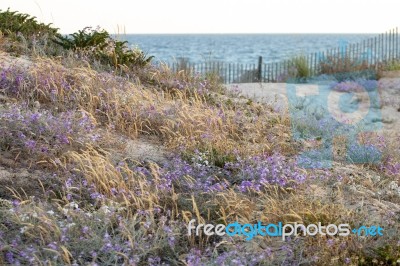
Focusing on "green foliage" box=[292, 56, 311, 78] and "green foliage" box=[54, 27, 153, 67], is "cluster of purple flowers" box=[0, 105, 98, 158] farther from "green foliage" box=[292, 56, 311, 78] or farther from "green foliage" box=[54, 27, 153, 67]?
"green foliage" box=[292, 56, 311, 78]

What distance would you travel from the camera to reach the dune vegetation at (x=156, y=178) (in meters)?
4.54

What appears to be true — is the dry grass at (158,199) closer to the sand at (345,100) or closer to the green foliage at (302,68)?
the sand at (345,100)

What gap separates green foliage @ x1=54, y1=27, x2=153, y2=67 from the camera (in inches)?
395

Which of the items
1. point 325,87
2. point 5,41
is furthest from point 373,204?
point 325,87

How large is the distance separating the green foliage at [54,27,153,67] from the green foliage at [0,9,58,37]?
69 centimetres

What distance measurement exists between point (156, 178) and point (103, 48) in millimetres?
5331

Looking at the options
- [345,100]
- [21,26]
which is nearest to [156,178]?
[21,26]

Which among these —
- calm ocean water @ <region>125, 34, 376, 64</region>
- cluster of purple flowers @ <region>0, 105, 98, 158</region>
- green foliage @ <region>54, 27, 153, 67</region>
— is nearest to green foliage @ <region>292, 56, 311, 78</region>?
calm ocean water @ <region>125, 34, 376, 64</region>

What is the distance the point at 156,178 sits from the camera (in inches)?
215

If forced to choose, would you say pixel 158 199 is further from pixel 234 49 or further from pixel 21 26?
pixel 234 49

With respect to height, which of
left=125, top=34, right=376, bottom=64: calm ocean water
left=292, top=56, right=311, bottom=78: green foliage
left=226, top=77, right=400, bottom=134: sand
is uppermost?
left=292, top=56, right=311, bottom=78: green foliage

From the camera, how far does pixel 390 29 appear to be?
22156 mm

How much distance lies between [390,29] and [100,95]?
16.6 meters

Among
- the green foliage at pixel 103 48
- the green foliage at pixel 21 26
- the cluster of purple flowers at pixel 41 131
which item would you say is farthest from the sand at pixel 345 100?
the cluster of purple flowers at pixel 41 131
